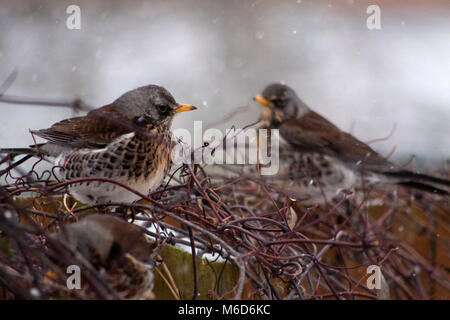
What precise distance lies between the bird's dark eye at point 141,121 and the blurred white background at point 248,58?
2.03 m

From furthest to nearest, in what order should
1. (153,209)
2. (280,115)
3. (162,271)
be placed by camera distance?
(280,115)
(162,271)
(153,209)

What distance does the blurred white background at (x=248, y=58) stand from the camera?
16.3 ft

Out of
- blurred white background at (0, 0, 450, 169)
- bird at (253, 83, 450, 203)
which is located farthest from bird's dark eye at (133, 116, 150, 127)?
blurred white background at (0, 0, 450, 169)

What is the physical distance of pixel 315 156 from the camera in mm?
3244

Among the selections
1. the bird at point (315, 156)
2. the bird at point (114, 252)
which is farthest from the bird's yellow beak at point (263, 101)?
the bird at point (114, 252)

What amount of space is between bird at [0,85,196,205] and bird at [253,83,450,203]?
109 centimetres

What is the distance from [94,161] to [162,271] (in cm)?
46

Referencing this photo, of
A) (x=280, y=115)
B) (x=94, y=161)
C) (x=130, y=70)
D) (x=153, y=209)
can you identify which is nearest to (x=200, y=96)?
(x=130, y=70)

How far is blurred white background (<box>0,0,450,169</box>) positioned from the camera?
497cm

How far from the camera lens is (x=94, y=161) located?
72.9 inches

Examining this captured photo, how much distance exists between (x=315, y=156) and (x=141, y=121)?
153 cm

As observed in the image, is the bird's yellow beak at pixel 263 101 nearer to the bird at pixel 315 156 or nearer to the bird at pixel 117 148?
the bird at pixel 315 156

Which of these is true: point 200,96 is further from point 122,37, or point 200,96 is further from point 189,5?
point 189,5
